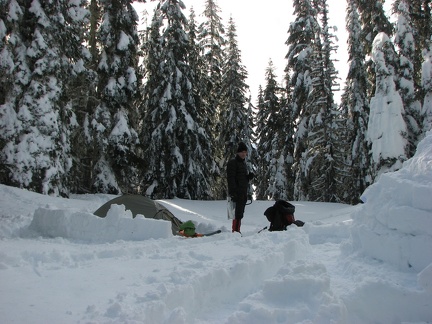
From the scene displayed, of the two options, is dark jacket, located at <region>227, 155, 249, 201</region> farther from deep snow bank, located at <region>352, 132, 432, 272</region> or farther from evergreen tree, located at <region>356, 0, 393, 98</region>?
evergreen tree, located at <region>356, 0, 393, 98</region>

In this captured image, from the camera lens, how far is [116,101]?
1614 cm

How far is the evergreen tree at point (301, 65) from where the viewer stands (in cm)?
2072

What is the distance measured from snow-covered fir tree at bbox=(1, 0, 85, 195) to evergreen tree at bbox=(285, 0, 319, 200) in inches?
494

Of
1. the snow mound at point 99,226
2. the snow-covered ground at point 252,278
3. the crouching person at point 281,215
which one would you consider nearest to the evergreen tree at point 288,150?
the crouching person at point 281,215

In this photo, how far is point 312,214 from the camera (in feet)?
44.4

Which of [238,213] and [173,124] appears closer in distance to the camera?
[238,213]

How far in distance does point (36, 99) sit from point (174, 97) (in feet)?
25.3

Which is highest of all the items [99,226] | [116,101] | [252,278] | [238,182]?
[116,101]

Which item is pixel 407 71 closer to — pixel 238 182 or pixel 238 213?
pixel 238 182

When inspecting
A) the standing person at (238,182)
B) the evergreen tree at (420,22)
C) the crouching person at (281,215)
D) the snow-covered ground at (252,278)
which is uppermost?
the evergreen tree at (420,22)

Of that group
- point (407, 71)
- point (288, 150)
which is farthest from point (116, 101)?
point (288, 150)

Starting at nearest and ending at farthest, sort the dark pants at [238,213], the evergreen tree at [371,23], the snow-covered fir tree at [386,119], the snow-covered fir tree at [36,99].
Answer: the dark pants at [238,213] < the snow-covered fir tree at [36,99] < the snow-covered fir tree at [386,119] < the evergreen tree at [371,23]

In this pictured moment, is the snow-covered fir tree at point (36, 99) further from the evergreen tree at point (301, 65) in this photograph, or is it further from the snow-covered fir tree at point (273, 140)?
the snow-covered fir tree at point (273, 140)

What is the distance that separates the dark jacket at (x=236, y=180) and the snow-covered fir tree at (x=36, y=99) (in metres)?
6.87
